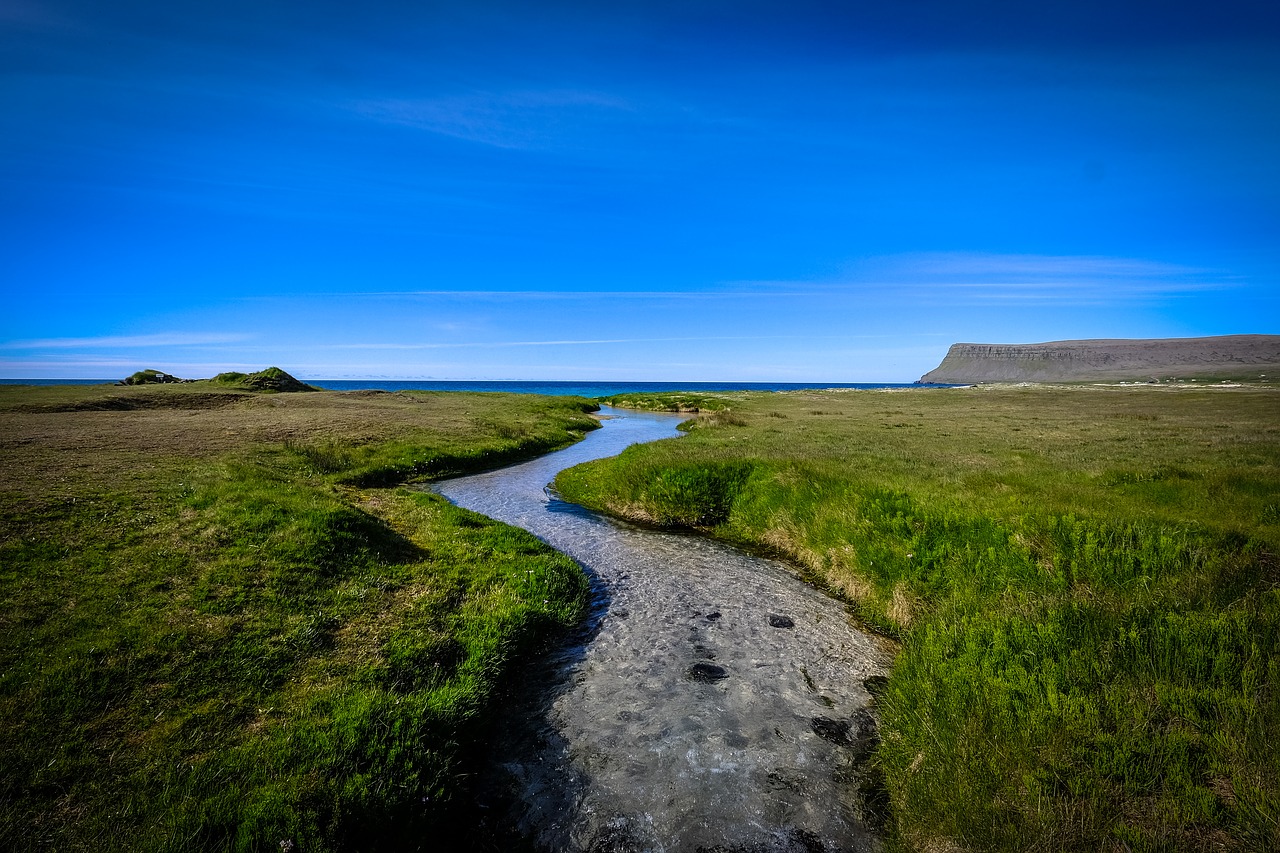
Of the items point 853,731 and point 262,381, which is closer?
point 853,731

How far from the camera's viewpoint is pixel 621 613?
1339 cm

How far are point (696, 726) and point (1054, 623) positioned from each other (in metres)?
6.18

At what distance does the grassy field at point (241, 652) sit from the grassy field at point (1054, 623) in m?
6.78

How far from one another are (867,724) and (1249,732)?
4631 millimetres

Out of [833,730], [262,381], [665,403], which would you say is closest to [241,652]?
[833,730]

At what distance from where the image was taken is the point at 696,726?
8.91 m

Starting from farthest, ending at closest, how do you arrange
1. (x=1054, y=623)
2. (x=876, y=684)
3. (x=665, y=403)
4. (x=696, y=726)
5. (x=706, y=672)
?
(x=665, y=403), (x=706, y=672), (x=876, y=684), (x=696, y=726), (x=1054, y=623)

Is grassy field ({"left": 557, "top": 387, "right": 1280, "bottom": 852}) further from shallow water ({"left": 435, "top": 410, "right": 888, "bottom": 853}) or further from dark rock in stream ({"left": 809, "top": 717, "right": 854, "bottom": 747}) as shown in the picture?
shallow water ({"left": 435, "top": 410, "right": 888, "bottom": 853})

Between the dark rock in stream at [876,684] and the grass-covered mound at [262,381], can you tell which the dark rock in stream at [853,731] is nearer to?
the dark rock in stream at [876,684]

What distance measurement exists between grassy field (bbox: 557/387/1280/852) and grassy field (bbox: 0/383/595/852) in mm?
6781

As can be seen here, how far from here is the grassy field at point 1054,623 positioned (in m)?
5.58

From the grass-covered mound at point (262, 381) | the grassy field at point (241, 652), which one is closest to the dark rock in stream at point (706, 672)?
the grassy field at point (241, 652)

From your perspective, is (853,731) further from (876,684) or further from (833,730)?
(876,684)

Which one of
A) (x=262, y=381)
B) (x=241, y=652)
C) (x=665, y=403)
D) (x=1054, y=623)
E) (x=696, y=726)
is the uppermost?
(x=262, y=381)
